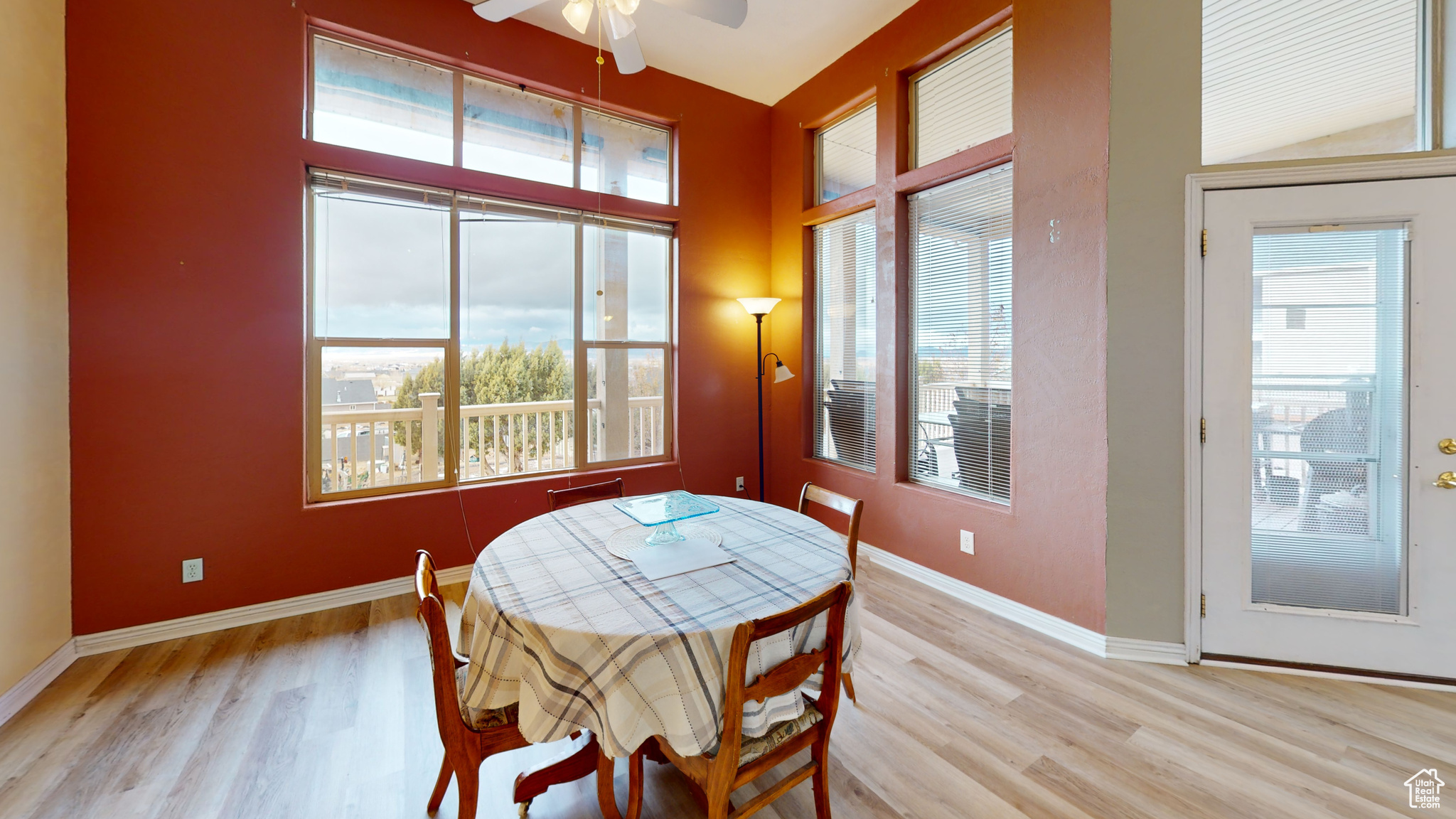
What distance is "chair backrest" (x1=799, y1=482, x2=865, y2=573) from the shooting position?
194cm

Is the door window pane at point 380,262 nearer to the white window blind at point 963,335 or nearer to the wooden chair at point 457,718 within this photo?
the wooden chair at point 457,718

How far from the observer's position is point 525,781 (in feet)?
4.87

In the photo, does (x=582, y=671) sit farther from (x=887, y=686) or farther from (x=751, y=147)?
(x=751, y=147)

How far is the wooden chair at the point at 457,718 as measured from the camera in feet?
4.02

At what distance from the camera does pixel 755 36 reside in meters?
3.37

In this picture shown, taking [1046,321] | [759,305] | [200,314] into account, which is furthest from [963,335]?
[200,314]

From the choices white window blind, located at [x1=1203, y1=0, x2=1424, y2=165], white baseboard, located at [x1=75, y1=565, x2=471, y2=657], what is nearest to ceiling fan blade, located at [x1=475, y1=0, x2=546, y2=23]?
white baseboard, located at [x1=75, y1=565, x2=471, y2=657]

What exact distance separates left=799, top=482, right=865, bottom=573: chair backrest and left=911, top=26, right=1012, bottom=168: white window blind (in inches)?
85.2

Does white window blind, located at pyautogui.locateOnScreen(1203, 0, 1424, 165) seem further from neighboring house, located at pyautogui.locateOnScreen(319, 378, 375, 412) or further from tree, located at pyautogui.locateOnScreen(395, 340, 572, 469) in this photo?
neighboring house, located at pyautogui.locateOnScreen(319, 378, 375, 412)

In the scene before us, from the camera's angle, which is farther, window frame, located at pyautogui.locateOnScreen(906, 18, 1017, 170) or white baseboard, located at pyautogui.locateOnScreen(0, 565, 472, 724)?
window frame, located at pyautogui.locateOnScreen(906, 18, 1017, 170)

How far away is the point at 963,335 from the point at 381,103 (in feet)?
11.6

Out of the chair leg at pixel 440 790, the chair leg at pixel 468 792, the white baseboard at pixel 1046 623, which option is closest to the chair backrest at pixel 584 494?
the chair leg at pixel 440 790

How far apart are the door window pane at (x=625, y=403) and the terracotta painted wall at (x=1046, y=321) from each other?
5.53 feet

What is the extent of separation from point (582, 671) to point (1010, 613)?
2.38 m
